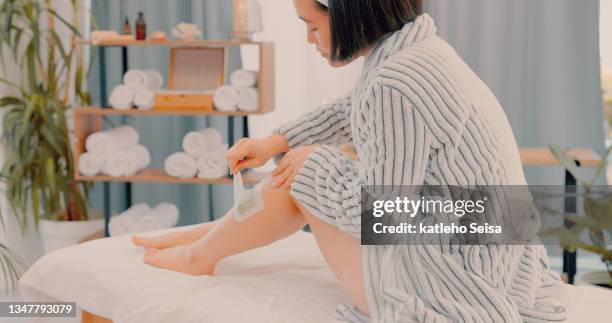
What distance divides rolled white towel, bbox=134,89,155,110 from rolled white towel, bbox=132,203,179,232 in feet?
1.47

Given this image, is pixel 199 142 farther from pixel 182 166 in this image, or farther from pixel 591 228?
pixel 591 228

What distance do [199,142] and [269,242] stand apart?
5.67ft

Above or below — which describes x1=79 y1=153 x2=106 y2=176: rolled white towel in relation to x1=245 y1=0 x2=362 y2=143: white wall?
below

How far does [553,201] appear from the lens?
3035 mm

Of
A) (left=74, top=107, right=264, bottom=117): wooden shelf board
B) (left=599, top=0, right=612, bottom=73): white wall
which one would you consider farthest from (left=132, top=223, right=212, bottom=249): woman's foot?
(left=599, top=0, right=612, bottom=73): white wall

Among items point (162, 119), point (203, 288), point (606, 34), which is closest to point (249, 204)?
point (203, 288)

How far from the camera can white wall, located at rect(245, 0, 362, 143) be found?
11.9ft

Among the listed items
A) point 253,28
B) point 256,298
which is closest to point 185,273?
point 256,298

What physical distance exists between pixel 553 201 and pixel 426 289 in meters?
1.82

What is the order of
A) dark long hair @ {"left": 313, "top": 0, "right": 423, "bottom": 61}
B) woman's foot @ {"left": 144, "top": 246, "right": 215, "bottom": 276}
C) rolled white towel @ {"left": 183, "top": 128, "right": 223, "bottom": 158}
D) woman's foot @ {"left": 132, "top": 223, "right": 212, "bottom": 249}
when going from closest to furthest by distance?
dark long hair @ {"left": 313, "top": 0, "right": 423, "bottom": 61}, woman's foot @ {"left": 144, "top": 246, "right": 215, "bottom": 276}, woman's foot @ {"left": 132, "top": 223, "right": 212, "bottom": 249}, rolled white towel @ {"left": 183, "top": 128, "right": 223, "bottom": 158}

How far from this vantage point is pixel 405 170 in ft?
4.34

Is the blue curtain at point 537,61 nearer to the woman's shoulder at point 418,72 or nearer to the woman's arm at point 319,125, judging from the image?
the woman's arm at point 319,125

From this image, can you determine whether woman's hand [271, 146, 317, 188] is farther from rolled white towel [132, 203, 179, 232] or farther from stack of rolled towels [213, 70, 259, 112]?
rolled white towel [132, 203, 179, 232]

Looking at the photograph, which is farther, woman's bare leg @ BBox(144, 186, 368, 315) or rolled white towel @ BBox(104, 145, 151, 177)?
rolled white towel @ BBox(104, 145, 151, 177)
